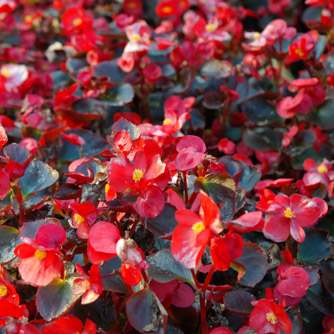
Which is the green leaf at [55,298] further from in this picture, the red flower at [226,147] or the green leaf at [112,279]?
the red flower at [226,147]

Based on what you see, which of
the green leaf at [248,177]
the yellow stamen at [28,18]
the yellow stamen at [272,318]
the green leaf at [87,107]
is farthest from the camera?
the yellow stamen at [28,18]

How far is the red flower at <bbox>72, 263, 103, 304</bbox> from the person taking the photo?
59cm

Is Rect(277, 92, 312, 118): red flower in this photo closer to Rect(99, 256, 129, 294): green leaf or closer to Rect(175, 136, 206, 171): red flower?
Rect(175, 136, 206, 171): red flower

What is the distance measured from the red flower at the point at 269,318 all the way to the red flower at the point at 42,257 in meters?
0.27

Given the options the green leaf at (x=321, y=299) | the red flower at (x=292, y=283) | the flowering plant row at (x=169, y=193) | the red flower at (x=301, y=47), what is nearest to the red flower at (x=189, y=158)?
the flowering plant row at (x=169, y=193)

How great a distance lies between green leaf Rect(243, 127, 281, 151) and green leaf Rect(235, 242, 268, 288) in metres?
0.47

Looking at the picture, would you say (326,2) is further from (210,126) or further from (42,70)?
(42,70)

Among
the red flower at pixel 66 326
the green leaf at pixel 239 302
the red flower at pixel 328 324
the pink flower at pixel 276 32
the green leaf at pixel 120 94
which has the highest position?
the pink flower at pixel 276 32

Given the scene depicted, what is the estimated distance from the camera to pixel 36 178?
77 cm

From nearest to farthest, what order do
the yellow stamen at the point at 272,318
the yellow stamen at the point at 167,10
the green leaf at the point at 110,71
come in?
the yellow stamen at the point at 272,318
the green leaf at the point at 110,71
the yellow stamen at the point at 167,10

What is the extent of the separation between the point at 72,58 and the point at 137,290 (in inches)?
36.2

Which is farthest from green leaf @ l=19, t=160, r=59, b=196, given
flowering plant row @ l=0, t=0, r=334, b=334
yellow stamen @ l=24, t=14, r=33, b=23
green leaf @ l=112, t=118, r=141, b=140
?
yellow stamen @ l=24, t=14, r=33, b=23

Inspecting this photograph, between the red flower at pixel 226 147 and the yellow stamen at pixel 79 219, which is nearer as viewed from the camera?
the yellow stamen at pixel 79 219

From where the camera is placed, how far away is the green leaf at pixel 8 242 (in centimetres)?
67
